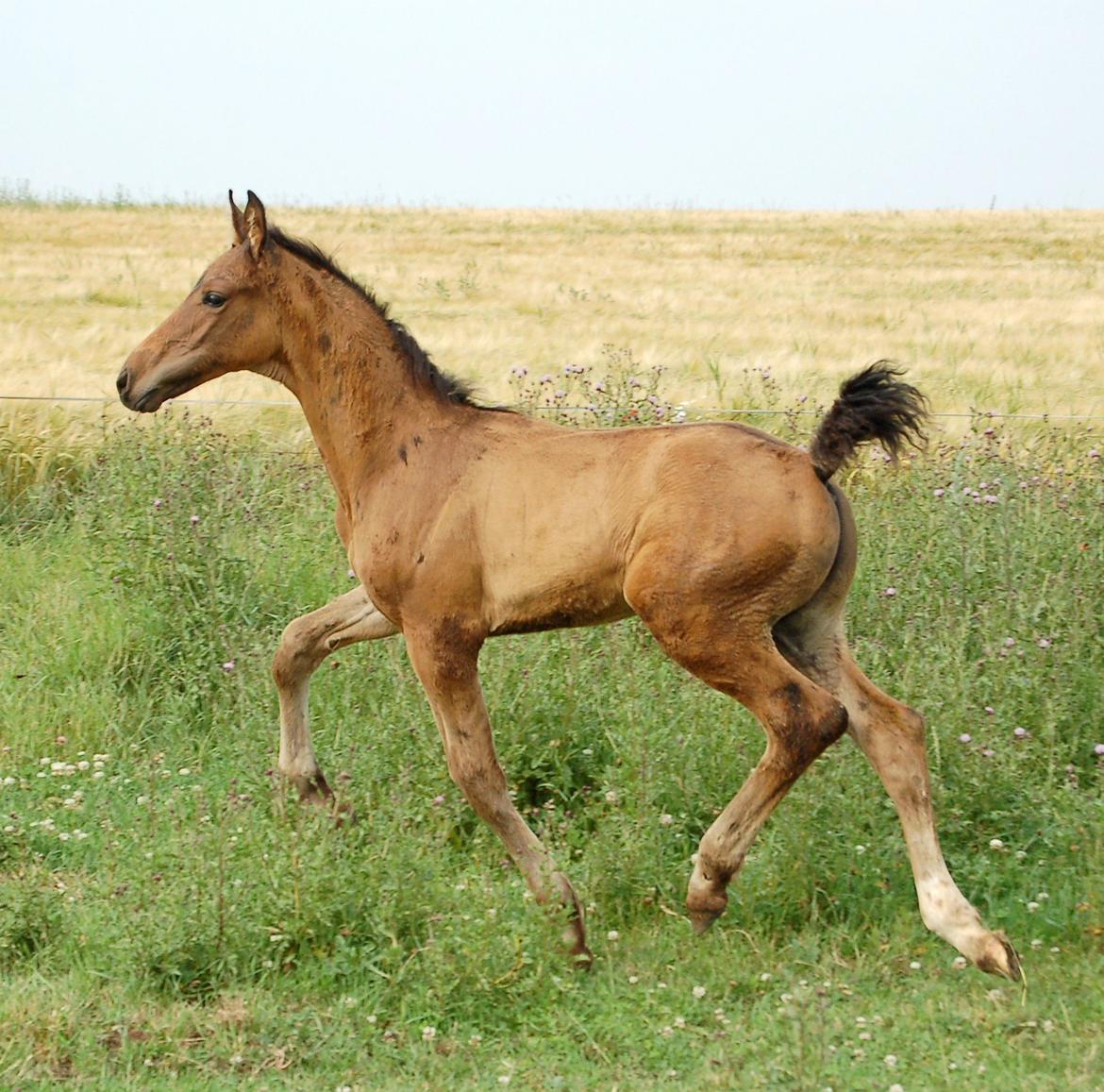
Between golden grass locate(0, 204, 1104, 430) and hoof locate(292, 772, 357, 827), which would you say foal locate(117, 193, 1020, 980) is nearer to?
hoof locate(292, 772, 357, 827)

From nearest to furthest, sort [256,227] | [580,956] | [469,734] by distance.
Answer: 1. [580,956]
2. [469,734]
3. [256,227]

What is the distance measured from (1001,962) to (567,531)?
1.85 m

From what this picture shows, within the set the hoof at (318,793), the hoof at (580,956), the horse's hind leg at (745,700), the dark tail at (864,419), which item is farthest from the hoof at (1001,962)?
the hoof at (318,793)

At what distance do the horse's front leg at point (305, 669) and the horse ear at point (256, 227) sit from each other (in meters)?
1.34

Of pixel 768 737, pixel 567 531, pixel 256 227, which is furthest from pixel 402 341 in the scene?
pixel 768 737

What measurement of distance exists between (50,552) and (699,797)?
4.49 metres

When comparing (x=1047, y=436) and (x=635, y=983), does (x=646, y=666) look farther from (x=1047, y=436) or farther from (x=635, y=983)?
(x=1047, y=436)

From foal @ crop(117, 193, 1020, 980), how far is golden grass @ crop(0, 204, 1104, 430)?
1579 millimetres

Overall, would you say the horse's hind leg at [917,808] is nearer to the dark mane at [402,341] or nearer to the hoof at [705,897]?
the hoof at [705,897]

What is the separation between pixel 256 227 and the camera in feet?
17.3

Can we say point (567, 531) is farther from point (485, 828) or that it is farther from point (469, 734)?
point (485, 828)

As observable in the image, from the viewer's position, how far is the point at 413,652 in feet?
16.7

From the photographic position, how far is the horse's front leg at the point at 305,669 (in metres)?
5.84

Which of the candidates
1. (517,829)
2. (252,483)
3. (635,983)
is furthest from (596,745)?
(252,483)
